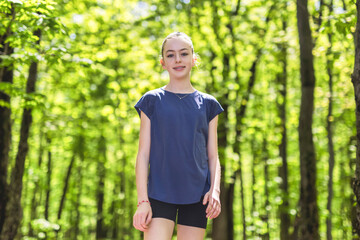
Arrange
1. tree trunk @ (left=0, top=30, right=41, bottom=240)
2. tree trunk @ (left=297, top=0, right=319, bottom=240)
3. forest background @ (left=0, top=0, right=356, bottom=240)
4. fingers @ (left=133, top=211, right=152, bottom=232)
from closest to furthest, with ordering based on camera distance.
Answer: fingers @ (left=133, top=211, right=152, bottom=232), tree trunk @ (left=297, top=0, right=319, bottom=240), tree trunk @ (left=0, top=30, right=41, bottom=240), forest background @ (left=0, top=0, right=356, bottom=240)

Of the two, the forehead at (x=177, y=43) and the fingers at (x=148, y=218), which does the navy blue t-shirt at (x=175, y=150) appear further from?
the forehead at (x=177, y=43)

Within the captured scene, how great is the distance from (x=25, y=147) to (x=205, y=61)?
5.79 metres

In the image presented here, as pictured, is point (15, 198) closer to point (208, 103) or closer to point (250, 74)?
point (208, 103)

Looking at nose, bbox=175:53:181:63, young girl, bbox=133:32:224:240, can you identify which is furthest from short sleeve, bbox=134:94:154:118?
nose, bbox=175:53:181:63

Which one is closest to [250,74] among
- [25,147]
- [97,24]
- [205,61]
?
[205,61]

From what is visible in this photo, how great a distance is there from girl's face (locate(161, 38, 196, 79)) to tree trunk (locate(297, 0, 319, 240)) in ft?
13.5

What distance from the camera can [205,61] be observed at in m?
11.5

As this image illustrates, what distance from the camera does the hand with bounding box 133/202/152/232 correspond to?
252 cm

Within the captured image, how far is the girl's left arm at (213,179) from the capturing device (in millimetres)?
Result: 2682

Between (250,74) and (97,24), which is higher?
(97,24)

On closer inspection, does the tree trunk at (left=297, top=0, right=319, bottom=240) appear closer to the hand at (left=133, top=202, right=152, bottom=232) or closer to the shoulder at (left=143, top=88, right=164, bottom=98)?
the shoulder at (left=143, top=88, right=164, bottom=98)

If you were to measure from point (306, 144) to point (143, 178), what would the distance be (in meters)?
4.57

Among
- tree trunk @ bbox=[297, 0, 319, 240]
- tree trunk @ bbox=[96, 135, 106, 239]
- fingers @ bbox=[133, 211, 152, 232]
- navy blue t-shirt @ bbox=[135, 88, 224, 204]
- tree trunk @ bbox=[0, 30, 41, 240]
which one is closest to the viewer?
fingers @ bbox=[133, 211, 152, 232]

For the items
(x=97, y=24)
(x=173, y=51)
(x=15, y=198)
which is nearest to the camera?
(x=173, y=51)
